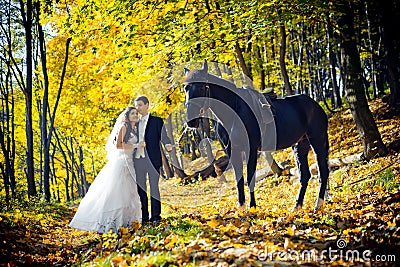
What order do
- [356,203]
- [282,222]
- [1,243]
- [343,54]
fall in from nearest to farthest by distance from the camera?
[282,222] → [1,243] → [356,203] → [343,54]

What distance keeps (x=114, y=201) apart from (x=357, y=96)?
757 centimetres

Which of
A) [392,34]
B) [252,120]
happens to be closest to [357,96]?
[392,34]

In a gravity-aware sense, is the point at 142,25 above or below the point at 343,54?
above

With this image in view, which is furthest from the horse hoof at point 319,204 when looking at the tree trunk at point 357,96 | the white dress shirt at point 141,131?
the tree trunk at point 357,96

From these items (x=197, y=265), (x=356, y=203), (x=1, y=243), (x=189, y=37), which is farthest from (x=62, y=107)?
(x=197, y=265)

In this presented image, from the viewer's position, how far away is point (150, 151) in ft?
25.3

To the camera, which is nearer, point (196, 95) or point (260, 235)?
point (260, 235)

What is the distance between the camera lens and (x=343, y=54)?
1190cm

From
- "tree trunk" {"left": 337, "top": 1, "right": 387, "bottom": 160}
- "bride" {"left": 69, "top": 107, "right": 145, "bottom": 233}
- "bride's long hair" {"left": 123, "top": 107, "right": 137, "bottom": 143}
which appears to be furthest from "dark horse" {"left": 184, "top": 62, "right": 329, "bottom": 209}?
"tree trunk" {"left": 337, "top": 1, "right": 387, "bottom": 160}

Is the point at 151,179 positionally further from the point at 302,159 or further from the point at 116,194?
the point at 302,159

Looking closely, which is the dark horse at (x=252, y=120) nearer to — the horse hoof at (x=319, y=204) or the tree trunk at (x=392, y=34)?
the horse hoof at (x=319, y=204)

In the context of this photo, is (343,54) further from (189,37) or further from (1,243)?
(1,243)

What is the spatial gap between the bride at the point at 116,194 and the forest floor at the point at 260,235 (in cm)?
40

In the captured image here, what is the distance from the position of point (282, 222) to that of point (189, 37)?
525cm
